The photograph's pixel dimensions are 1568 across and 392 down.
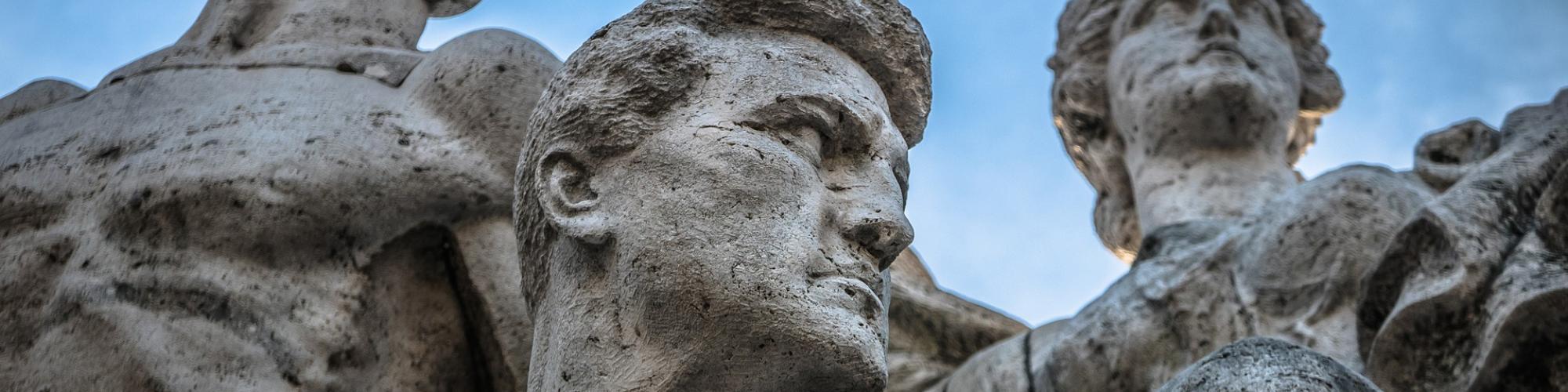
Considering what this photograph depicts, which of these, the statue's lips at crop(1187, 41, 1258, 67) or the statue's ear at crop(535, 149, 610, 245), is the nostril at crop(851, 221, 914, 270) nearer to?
the statue's ear at crop(535, 149, 610, 245)

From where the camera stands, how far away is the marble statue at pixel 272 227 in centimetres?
354

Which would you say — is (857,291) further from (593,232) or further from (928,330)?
(928,330)

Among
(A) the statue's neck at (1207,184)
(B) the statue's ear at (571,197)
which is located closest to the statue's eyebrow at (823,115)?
(B) the statue's ear at (571,197)

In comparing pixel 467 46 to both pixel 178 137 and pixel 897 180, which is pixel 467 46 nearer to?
pixel 178 137

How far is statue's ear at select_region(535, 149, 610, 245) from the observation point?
332 cm

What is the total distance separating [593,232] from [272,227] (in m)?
0.66

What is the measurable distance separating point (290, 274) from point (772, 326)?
3.25 ft

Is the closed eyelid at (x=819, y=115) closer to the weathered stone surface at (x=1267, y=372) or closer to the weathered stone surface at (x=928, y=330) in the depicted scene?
the weathered stone surface at (x=1267, y=372)

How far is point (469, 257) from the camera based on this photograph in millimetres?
3814

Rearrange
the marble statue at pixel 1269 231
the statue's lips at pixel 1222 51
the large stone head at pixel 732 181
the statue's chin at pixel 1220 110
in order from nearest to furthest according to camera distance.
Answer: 1. the large stone head at pixel 732 181
2. the marble statue at pixel 1269 231
3. the statue's chin at pixel 1220 110
4. the statue's lips at pixel 1222 51

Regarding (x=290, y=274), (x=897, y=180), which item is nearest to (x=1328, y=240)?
(x=897, y=180)

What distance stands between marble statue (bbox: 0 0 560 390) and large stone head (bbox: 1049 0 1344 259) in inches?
84.9

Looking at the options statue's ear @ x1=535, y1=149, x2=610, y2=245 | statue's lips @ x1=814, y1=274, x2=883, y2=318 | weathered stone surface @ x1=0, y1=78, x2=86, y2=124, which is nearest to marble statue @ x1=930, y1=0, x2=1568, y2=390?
statue's lips @ x1=814, y1=274, x2=883, y2=318

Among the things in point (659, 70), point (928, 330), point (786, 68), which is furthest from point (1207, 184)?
point (659, 70)
